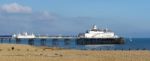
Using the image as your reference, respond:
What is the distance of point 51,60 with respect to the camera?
135ft

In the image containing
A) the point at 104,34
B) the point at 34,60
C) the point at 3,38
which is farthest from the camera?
the point at 104,34

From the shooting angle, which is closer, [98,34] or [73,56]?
[73,56]

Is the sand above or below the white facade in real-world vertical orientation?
below

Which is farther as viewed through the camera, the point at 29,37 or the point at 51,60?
the point at 29,37

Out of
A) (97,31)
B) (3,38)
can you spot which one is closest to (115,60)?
Result: (3,38)

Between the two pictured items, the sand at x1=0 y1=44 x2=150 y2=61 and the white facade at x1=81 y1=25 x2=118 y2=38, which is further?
the white facade at x1=81 y1=25 x2=118 y2=38

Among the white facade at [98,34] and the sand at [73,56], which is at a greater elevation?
the white facade at [98,34]

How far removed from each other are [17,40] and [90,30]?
2542 centimetres

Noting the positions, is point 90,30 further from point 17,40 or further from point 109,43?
point 17,40

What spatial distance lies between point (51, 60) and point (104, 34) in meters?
119

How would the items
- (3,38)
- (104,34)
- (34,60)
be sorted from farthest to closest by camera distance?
(104,34), (3,38), (34,60)

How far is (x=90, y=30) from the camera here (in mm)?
163125

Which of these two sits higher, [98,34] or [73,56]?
A: [98,34]

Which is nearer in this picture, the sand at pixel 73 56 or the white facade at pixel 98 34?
the sand at pixel 73 56
